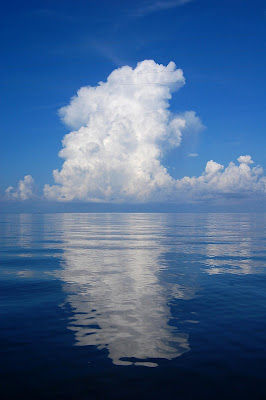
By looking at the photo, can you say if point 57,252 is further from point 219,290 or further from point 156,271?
point 219,290

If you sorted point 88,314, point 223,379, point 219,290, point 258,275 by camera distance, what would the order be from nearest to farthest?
1. point 223,379
2. point 88,314
3. point 219,290
4. point 258,275

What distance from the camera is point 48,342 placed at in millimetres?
17062

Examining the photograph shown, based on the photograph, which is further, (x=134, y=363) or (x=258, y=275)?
(x=258, y=275)

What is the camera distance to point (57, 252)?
53.2 m

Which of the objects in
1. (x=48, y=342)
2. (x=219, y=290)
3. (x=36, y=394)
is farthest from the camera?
(x=219, y=290)

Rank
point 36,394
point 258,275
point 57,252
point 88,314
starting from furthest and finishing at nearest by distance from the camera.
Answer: point 57,252
point 258,275
point 88,314
point 36,394

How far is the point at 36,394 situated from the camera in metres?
12.3

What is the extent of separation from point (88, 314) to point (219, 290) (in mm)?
12467

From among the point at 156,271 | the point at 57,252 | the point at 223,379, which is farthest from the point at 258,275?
the point at 57,252

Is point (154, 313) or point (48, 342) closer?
point (48, 342)

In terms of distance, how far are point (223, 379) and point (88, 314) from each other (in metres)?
10.8

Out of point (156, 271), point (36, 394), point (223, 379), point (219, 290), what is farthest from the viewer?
point (156, 271)

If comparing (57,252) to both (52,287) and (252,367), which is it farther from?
(252,367)

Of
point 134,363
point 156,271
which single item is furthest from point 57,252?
point 134,363
